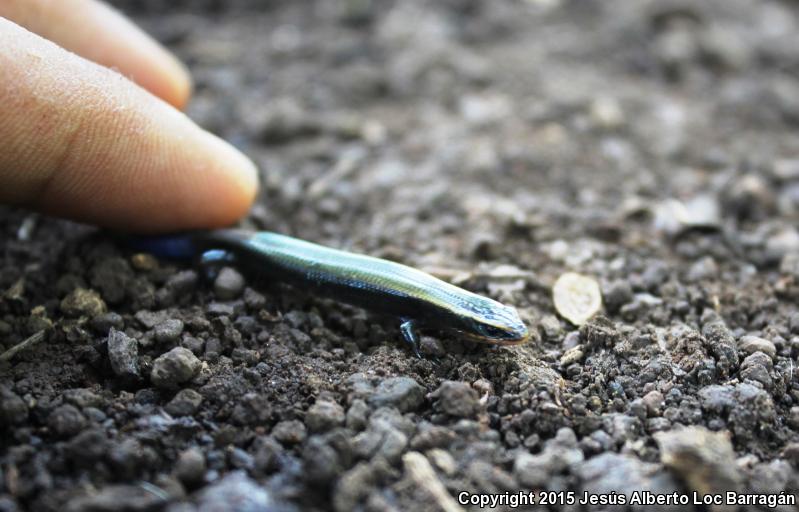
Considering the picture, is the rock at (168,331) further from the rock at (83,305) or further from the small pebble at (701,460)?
the small pebble at (701,460)

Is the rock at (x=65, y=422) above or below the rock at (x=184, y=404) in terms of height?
above

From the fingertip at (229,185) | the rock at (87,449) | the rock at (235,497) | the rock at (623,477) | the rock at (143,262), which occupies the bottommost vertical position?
the rock at (623,477)

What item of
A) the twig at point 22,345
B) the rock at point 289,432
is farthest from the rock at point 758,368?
the twig at point 22,345

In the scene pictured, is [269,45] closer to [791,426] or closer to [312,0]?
[312,0]

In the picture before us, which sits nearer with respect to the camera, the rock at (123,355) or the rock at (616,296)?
the rock at (123,355)

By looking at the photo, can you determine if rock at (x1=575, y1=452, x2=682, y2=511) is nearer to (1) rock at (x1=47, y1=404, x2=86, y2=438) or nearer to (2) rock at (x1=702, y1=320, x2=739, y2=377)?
(2) rock at (x1=702, y1=320, x2=739, y2=377)

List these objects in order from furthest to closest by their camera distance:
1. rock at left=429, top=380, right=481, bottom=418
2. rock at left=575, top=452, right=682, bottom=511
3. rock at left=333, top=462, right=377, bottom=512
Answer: rock at left=429, top=380, right=481, bottom=418 → rock at left=575, top=452, right=682, bottom=511 → rock at left=333, top=462, right=377, bottom=512

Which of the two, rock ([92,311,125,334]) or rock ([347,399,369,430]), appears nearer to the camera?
rock ([347,399,369,430])

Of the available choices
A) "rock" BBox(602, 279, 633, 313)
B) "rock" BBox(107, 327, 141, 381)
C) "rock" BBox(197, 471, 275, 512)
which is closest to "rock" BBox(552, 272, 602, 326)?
"rock" BBox(602, 279, 633, 313)
